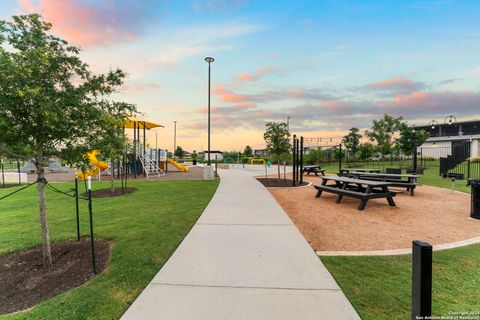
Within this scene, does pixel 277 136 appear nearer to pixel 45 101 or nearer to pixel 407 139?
pixel 45 101

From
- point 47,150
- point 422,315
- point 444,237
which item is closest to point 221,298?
point 422,315

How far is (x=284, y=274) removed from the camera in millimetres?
3324

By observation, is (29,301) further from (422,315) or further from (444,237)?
(444,237)

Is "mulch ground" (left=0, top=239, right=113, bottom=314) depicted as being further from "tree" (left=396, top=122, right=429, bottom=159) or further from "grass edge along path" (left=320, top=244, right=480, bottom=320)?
"tree" (left=396, top=122, right=429, bottom=159)

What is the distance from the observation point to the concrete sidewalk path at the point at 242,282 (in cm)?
253

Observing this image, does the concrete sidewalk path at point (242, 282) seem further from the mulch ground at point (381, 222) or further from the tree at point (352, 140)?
the tree at point (352, 140)

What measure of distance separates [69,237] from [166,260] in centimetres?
260

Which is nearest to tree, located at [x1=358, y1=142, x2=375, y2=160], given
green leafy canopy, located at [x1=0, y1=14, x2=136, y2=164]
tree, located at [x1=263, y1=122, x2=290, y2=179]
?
tree, located at [x1=263, y1=122, x2=290, y2=179]

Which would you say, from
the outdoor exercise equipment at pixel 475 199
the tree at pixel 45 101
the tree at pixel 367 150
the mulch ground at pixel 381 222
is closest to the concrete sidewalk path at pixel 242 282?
the mulch ground at pixel 381 222

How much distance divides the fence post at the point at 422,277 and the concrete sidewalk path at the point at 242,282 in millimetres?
679

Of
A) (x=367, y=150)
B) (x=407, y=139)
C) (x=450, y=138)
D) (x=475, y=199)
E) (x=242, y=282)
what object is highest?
(x=450, y=138)

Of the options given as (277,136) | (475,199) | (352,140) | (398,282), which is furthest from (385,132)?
(398,282)

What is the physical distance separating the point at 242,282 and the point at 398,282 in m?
2.00

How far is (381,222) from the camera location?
620cm
